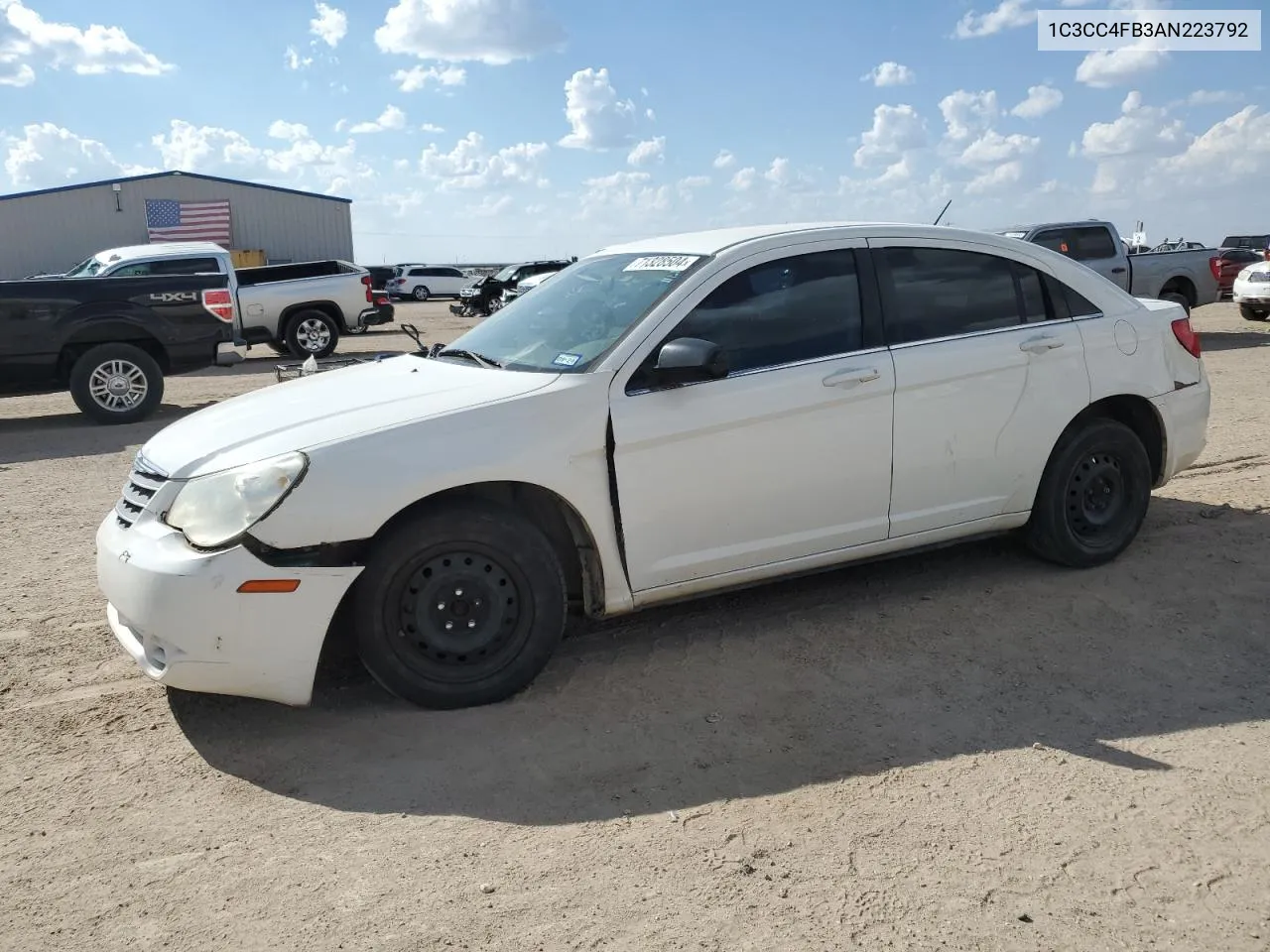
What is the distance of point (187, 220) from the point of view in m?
45.2

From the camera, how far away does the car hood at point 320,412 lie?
149 inches

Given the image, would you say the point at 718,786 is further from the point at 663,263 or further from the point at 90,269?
the point at 90,269

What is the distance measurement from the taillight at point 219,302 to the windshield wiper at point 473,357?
732 cm

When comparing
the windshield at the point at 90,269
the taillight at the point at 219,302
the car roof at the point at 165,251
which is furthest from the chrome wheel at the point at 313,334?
the taillight at the point at 219,302

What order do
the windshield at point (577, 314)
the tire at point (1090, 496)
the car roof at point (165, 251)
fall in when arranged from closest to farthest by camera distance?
the windshield at point (577, 314), the tire at point (1090, 496), the car roof at point (165, 251)

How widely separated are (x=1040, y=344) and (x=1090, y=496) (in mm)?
853

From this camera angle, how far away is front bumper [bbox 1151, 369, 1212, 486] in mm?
5375

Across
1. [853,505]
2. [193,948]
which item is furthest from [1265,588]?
[193,948]

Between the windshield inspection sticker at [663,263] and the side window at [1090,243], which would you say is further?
the side window at [1090,243]

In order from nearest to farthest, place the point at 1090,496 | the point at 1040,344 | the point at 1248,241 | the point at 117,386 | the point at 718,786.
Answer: the point at 718,786 < the point at 1040,344 < the point at 1090,496 < the point at 117,386 < the point at 1248,241

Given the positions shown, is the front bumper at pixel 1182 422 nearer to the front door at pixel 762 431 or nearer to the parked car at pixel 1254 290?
the front door at pixel 762 431

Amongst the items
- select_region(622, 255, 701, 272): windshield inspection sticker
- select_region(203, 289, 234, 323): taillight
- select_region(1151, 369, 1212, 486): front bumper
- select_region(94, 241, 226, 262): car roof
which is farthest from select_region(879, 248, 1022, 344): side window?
select_region(94, 241, 226, 262): car roof

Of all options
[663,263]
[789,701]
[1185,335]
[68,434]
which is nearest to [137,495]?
[663,263]

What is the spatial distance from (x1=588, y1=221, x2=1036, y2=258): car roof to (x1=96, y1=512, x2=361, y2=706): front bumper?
6.78 ft
